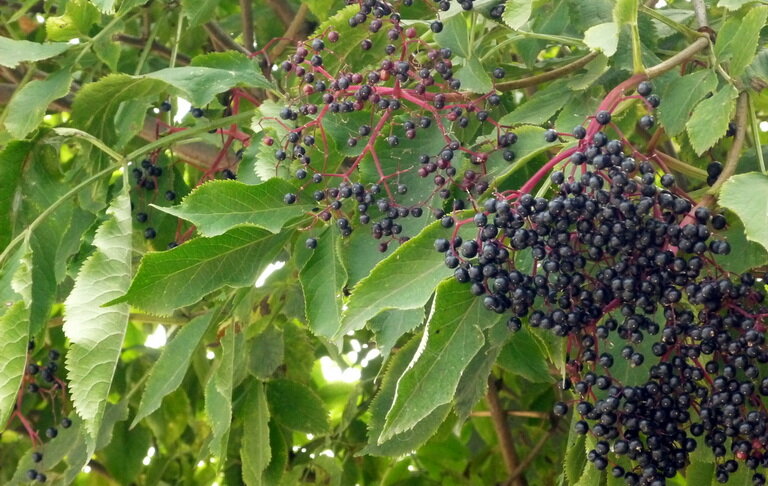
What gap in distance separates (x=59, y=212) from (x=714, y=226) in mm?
1262

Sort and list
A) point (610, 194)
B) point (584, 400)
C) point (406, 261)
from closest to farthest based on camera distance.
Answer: point (610, 194) < point (406, 261) < point (584, 400)

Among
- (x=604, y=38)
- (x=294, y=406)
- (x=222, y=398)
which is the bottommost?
(x=294, y=406)

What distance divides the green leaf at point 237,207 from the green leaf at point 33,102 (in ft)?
1.96

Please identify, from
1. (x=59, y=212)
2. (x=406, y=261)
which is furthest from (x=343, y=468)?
(x=406, y=261)

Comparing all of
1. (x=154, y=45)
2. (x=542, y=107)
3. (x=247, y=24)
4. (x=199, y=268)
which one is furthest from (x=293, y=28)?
(x=199, y=268)

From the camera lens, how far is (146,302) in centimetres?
176

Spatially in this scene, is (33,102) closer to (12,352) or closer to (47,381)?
(12,352)

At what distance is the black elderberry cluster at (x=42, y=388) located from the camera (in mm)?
2688

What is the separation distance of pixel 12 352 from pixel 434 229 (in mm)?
774

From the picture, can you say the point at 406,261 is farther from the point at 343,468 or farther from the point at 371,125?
the point at 343,468

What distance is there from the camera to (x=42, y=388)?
9.76 ft

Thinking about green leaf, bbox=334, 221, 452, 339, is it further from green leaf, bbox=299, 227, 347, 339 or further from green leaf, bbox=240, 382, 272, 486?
green leaf, bbox=240, 382, 272, 486

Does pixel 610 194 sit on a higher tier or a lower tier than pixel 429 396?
higher

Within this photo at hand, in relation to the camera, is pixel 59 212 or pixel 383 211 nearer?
pixel 383 211
